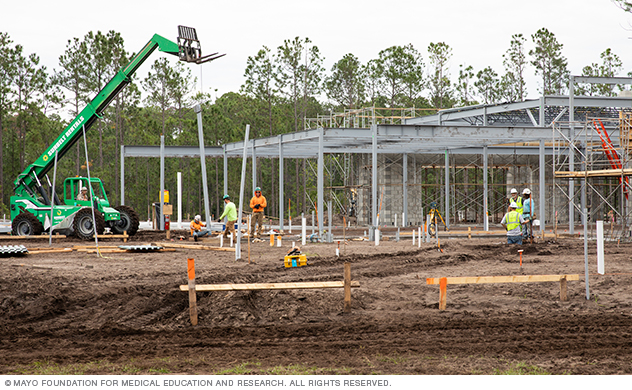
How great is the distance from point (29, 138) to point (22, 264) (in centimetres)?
3705

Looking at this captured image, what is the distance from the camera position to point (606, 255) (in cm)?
1714

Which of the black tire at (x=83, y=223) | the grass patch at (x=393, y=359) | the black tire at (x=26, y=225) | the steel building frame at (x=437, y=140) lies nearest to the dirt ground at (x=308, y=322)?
the grass patch at (x=393, y=359)

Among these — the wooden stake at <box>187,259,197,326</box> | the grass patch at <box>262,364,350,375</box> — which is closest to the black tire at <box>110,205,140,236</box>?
the wooden stake at <box>187,259,197,326</box>

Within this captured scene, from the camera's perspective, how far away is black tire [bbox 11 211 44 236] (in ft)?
74.3

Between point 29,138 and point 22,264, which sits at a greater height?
point 29,138

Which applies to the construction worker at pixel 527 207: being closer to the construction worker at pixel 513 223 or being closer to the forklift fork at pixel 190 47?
the construction worker at pixel 513 223

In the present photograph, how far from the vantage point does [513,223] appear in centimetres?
1730

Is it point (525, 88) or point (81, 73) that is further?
point (525, 88)

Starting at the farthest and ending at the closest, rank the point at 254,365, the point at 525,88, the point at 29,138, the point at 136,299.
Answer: the point at 525,88, the point at 29,138, the point at 136,299, the point at 254,365

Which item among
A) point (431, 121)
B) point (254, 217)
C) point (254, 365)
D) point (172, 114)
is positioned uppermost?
point (172, 114)

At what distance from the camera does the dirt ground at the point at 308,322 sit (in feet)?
22.6

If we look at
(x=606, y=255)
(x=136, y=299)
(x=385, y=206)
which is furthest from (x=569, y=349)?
(x=385, y=206)

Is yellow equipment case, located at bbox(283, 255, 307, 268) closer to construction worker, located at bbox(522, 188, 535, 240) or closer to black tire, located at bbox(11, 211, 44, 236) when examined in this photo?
construction worker, located at bbox(522, 188, 535, 240)

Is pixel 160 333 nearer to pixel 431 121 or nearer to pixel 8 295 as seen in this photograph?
pixel 8 295
